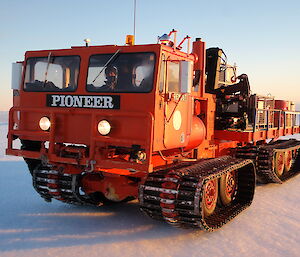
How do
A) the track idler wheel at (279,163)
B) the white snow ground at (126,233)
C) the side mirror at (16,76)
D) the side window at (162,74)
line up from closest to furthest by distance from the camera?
the white snow ground at (126,233)
the side window at (162,74)
the side mirror at (16,76)
the track idler wheel at (279,163)

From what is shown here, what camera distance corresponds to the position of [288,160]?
1156cm

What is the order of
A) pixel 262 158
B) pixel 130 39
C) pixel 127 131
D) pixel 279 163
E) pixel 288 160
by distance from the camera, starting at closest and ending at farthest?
1. pixel 127 131
2. pixel 130 39
3. pixel 262 158
4. pixel 279 163
5. pixel 288 160

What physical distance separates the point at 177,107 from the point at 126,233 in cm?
225

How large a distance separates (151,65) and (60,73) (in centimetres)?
181

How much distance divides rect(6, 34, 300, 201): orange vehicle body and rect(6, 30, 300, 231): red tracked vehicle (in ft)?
0.05

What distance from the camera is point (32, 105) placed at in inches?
255

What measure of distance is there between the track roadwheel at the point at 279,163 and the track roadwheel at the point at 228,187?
8.40ft

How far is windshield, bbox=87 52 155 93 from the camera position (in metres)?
5.52

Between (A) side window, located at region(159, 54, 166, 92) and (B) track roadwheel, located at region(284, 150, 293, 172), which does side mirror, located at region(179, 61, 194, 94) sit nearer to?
(A) side window, located at region(159, 54, 166, 92)

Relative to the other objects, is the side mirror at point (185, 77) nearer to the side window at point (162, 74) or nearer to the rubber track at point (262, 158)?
the side window at point (162, 74)

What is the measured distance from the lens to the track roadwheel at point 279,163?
9.93 meters

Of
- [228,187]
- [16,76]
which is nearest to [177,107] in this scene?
[228,187]

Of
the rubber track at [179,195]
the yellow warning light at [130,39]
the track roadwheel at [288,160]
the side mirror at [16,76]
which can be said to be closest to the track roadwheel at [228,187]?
the rubber track at [179,195]

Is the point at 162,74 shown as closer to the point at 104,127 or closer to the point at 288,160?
the point at 104,127
